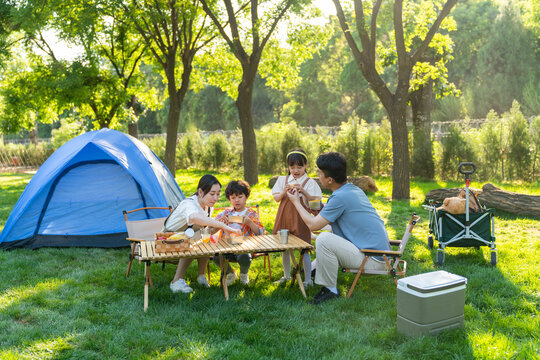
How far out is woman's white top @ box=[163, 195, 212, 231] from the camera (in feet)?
16.2

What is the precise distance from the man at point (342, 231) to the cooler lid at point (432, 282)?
857 mm

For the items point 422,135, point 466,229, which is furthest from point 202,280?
point 422,135

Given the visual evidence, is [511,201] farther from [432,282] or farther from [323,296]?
[432,282]

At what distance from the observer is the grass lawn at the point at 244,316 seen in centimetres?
362

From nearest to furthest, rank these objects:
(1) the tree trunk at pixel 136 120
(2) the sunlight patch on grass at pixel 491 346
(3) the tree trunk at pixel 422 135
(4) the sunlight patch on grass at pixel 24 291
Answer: (2) the sunlight patch on grass at pixel 491 346 < (4) the sunlight patch on grass at pixel 24 291 < (3) the tree trunk at pixel 422 135 < (1) the tree trunk at pixel 136 120

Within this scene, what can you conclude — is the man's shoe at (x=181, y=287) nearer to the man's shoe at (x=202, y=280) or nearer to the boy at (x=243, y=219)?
the man's shoe at (x=202, y=280)

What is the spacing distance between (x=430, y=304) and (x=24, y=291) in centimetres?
424

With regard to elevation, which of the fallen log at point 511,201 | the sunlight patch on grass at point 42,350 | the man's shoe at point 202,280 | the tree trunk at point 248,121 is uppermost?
the tree trunk at point 248,121

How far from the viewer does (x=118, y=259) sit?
662 cm

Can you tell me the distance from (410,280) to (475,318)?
95cm

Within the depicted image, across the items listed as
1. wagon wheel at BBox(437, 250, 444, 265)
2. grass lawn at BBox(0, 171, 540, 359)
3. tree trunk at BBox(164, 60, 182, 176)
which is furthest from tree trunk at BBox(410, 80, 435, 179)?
wagon wheel at BBox(437, 250, 444, 265)

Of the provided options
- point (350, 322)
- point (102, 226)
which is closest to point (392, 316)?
point (350, 322)

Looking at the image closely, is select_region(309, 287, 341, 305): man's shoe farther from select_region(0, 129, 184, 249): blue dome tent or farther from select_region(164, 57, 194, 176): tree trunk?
select_region(164, 57, 194, 176): tree trunk

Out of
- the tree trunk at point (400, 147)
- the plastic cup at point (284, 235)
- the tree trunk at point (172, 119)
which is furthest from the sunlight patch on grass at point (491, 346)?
the tree trunk at point (172, 119)
